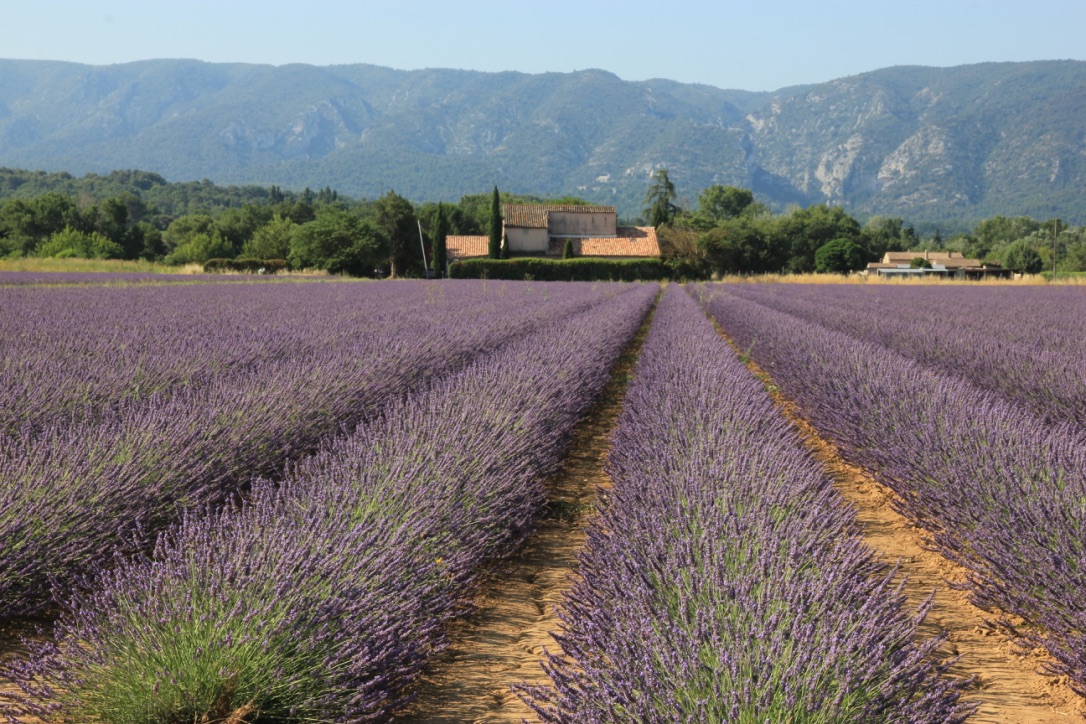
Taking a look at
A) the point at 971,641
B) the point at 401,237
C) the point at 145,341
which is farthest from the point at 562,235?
the point at 971,641

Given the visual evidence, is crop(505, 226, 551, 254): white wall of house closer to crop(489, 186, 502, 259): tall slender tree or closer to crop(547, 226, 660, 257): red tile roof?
crop(547, 226, 660, 257): red tile roof

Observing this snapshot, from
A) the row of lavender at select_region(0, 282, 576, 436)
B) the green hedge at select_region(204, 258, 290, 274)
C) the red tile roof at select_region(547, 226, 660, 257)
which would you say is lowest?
the row of lavender at select_region(0, 282, 576, 436)

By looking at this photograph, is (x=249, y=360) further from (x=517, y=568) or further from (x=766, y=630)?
(x=766, y=630)

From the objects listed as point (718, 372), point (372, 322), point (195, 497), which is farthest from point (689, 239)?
point (195, 497)

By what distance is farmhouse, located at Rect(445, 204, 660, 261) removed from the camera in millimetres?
48719

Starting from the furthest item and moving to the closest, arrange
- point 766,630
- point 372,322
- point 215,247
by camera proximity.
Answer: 1. point 215,247
2. point 372,322
3. point 766,630

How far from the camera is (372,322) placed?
9.40 metres

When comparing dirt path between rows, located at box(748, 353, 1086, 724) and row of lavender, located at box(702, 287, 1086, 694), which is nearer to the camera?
dirt path between rows, located at box(748, 353, 1086, 724)

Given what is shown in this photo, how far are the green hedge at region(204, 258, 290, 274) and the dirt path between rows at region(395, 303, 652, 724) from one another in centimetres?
4181

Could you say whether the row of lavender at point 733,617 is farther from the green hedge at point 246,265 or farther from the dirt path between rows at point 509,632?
the green hedge at point 246,265

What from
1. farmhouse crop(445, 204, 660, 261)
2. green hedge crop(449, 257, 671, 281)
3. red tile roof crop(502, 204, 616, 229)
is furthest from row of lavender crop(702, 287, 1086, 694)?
red tile roof crop(502, 204, 616, 229)

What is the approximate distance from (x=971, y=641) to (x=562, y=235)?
56.0m

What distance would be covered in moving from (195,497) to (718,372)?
11.4 ft

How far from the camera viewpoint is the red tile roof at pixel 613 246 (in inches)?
1868
